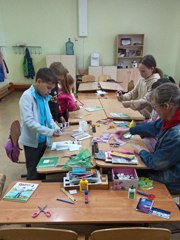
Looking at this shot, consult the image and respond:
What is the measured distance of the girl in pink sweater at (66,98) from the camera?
292 centimetres

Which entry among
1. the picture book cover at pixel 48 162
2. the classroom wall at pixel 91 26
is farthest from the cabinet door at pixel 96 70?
the picture book cover at pixel 48 162

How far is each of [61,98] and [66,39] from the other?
468 cm

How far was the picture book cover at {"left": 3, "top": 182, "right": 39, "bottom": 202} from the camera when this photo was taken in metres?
1.57

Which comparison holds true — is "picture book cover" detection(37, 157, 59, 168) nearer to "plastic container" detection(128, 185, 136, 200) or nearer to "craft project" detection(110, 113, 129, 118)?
"plastic container" detection(128, 185, 136, 200)

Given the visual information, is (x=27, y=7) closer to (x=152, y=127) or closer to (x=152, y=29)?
(x=152, y=29)

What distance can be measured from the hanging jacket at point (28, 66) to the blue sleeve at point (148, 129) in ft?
19.0

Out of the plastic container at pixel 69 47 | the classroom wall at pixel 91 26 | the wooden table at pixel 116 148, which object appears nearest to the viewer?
the wooden table at pixel 116 148

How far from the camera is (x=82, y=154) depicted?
1946mm

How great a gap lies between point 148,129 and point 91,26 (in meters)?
5.72

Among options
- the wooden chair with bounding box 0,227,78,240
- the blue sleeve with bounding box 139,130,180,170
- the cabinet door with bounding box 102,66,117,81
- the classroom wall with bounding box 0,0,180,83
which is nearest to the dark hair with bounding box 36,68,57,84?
the blue sleeve with bounding box 139,130,180,170

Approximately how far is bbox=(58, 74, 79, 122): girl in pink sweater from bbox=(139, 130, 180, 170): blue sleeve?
1.62 m

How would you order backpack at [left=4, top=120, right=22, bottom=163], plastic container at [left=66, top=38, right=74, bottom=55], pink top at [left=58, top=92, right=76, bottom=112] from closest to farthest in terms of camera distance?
backpack at [left=4, top=120, right=22, bottom=163] → pink top at [left=58, top=92, right=76, bottom=112] → plastic container at [left=66, top=38, right=74, bottom=55]

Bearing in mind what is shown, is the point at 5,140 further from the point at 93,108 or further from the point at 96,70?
the point at 96,70

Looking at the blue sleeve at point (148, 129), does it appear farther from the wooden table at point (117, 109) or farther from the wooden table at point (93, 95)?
the wooden table at point (93, 95)
